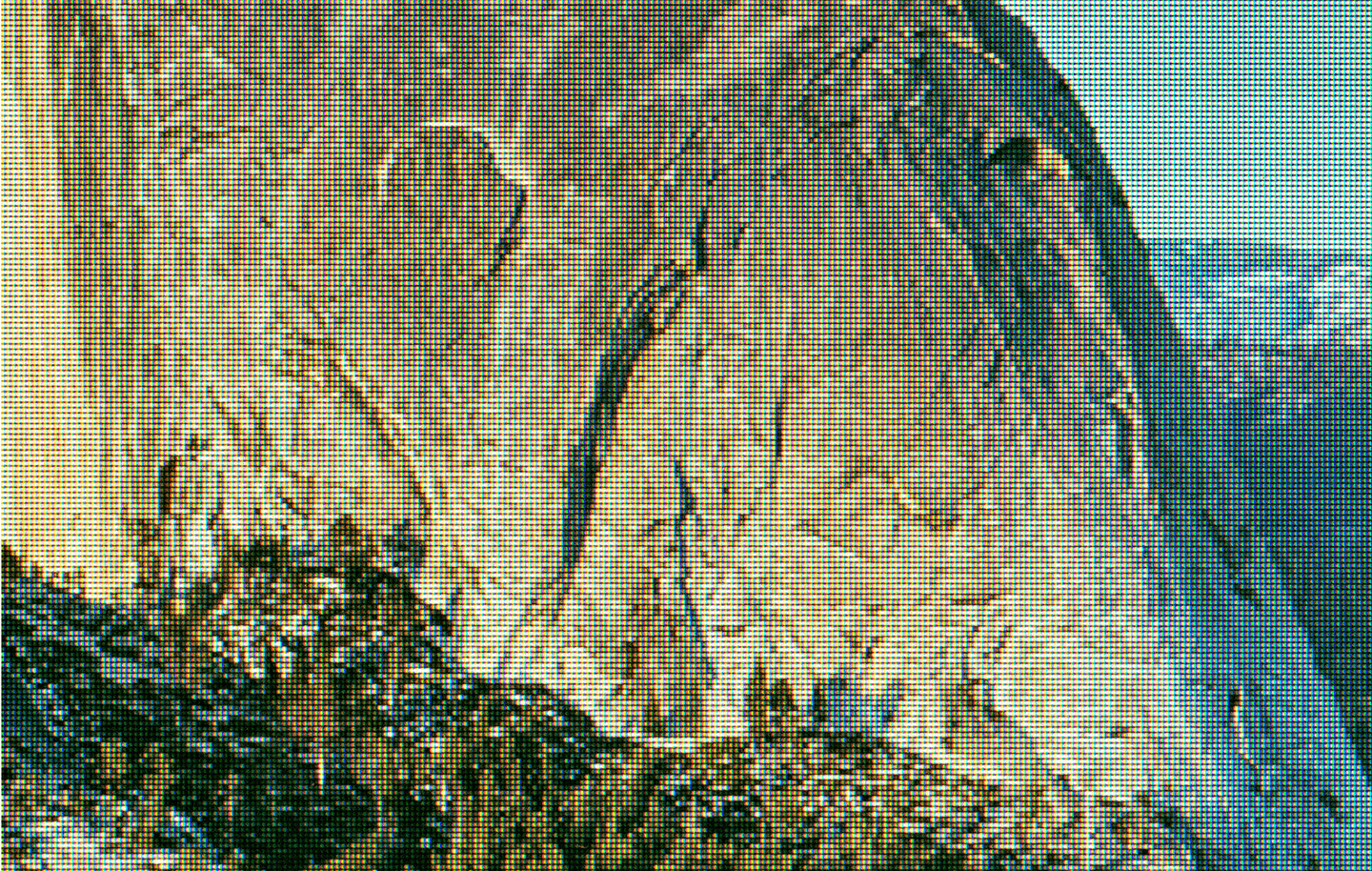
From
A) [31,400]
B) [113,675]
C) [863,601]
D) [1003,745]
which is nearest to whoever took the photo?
[1003,745]

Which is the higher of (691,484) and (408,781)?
(691,484)

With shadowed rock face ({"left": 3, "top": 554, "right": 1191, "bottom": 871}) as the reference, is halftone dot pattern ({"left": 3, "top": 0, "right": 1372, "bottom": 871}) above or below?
above

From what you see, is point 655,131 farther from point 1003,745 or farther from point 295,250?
point 1003,745

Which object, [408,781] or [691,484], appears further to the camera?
[691,484]

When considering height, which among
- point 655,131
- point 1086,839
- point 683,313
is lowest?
point 1086,839

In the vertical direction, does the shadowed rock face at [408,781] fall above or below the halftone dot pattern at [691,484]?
below

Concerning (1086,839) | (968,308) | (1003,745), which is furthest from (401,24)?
(1086,839)

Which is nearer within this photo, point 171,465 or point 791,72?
point 791,72

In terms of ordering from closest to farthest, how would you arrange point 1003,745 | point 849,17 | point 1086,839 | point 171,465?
point 1086,839, point 1003,745, point 849,17, point 171,465
